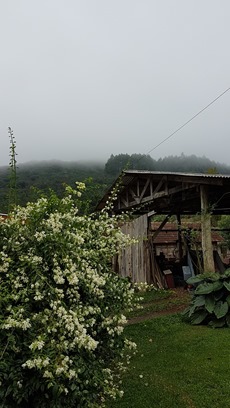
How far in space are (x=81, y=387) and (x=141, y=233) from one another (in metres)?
8.56

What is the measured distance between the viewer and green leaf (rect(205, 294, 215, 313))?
556 centimetres

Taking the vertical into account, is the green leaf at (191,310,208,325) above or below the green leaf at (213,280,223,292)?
below

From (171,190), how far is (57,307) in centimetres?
730

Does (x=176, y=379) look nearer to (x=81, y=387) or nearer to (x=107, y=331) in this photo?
(x=107, y=331)

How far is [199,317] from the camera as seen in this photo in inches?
227

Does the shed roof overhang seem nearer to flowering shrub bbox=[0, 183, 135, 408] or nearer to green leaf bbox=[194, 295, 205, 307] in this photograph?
green leaf bbox=[194, 295, 205, 307]

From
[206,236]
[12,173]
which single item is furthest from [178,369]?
[206,236]

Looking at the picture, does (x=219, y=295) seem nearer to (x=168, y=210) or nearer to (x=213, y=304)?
(x=213, y=304)

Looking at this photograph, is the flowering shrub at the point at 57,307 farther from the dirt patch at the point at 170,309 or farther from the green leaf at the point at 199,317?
the dirt patch at the point at 170,309

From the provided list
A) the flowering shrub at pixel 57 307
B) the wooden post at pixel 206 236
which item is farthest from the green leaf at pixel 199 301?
the flowering shrub at pixel 57 307

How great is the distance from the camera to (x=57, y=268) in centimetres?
260

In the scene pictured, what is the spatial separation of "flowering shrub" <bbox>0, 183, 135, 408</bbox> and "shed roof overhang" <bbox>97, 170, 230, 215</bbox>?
3282mm

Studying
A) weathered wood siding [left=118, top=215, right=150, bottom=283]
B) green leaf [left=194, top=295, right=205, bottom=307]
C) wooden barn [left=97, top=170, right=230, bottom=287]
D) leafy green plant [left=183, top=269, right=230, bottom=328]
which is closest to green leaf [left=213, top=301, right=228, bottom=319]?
leafy green plant [left=183, top=269, right=230, bottom=328]

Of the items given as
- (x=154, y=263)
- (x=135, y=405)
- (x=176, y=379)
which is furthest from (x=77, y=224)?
(x=154, y=263)
